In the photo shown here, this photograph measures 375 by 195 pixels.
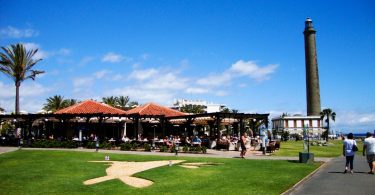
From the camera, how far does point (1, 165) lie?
19.3 meters

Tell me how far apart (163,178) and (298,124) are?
3028 inches

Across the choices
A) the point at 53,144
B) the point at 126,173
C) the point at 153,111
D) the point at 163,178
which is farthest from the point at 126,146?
the point at 163,178

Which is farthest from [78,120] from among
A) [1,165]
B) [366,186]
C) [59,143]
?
[366,186]

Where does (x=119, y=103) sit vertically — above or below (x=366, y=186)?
above

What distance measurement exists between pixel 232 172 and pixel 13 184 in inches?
318

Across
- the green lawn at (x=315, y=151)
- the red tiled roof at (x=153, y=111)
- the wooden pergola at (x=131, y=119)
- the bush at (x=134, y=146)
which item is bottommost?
the green lawn at (x=315, y=151)

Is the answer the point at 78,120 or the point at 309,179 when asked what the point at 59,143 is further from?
the point at 309,179

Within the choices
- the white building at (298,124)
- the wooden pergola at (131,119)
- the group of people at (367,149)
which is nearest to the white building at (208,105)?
the white building at (298,124)

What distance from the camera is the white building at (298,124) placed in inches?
3241

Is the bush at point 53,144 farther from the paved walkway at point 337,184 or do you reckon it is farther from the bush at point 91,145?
the paved walkway at point 337,184

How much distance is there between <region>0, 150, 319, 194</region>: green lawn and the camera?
11766 mm

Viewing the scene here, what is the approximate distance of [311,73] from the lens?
8206 centimetres

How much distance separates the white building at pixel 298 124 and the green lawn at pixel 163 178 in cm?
6823

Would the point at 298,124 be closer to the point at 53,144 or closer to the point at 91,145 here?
the point at 91,145
